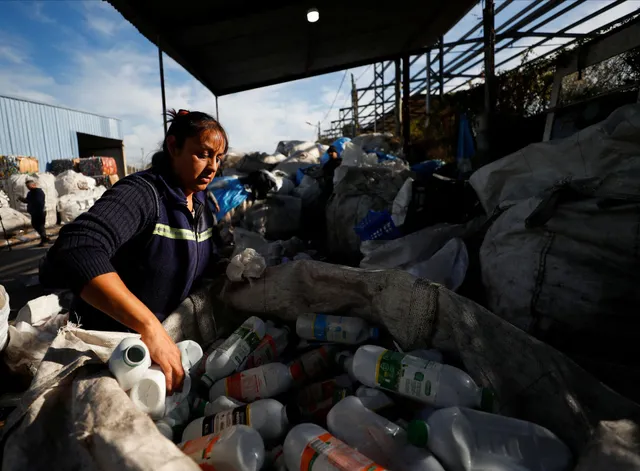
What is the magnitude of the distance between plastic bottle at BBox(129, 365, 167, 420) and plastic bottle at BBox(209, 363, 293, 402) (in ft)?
1.09

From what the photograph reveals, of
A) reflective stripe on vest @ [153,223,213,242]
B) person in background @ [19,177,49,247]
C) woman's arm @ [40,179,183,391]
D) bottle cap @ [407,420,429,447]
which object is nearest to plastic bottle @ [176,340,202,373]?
woman's arm @ [40,179,183,391]

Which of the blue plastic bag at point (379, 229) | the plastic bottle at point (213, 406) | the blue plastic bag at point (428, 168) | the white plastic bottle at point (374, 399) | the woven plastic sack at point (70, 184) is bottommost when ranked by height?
the plastic bottle at point (213, 406)

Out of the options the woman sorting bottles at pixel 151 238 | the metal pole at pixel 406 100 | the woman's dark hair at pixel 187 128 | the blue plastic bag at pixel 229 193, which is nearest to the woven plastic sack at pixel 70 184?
the blue plastic bag at pixel 229 193

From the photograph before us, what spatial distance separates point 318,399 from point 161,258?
0.93m

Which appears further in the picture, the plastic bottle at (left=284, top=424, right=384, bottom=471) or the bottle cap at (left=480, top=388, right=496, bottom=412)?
the bottle cap at (left=480, top=388, right=496, bottom=412)

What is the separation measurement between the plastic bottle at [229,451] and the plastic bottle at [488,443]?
0.41 metres

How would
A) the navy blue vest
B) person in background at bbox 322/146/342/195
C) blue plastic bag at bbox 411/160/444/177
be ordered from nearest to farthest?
the navy blue vest, blue plastic bag at bbox 411/160/444/177, person in background at bbox 322/146/342/195

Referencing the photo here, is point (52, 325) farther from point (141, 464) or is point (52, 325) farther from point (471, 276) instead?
point (471, 276)

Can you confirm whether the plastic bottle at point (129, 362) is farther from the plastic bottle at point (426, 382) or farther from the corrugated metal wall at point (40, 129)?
the corrugated metal wall at point (40, 129)

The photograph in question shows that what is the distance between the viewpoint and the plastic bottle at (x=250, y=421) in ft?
3.41

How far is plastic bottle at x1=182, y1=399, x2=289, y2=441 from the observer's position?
1.04 m

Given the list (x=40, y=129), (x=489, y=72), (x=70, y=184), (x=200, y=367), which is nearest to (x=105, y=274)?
(x=200, y=367)

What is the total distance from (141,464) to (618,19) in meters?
8.06

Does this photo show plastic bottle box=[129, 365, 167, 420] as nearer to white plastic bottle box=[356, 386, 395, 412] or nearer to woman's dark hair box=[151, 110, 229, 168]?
white plastic bottle box=[356, 386, 395, 412]
